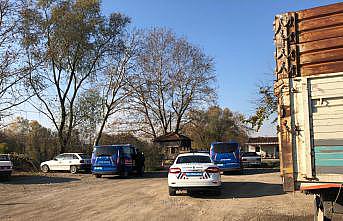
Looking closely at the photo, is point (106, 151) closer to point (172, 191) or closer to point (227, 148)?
point (227, 148)

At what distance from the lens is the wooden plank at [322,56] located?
19.5ft

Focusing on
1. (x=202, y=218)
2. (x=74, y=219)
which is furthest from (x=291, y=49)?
(x=74, y=219)

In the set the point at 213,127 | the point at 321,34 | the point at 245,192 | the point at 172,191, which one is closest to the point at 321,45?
the point at 321,34

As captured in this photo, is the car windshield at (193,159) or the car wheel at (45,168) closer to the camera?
the car windshield at (193,159)

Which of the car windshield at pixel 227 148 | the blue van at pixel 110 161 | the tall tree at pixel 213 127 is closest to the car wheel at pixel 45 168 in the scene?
the blue van at pixel 110 161

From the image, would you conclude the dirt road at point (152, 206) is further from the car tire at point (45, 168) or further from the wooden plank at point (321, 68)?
the car tire at point (45, 168)

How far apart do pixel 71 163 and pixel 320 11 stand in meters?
26.2

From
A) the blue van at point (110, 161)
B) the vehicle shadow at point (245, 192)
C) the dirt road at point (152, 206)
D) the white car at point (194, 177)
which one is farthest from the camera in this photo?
the blue van at point (110, 161)

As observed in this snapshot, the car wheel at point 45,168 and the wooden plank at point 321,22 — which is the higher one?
the wooden plank at point 321,22

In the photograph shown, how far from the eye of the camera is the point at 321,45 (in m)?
6.05

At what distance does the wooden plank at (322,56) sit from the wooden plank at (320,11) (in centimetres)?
58

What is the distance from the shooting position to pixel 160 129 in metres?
50.9

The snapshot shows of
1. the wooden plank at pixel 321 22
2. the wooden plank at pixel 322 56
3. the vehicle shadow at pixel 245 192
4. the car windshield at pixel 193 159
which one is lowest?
the vehicle shadow at pixel 245 192

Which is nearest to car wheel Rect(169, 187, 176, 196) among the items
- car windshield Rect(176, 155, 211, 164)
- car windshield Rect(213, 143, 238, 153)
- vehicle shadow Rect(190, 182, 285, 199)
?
vehicle shadow Rect(190, 182, 285, 199)
